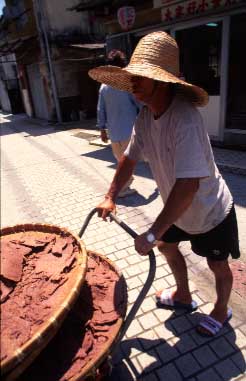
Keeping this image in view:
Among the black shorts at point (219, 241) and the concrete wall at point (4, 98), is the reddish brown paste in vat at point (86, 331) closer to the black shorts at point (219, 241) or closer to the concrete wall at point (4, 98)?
the black shorts at point (219, 241)

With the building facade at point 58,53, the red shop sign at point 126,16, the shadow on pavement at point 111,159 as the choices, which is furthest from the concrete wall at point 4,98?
the red shop sign at point 126,16

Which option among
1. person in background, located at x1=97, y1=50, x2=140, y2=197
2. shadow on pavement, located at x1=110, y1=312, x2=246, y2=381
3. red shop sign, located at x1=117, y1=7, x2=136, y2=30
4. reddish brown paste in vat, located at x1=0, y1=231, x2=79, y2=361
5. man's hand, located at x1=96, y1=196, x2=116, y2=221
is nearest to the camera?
reddish brown paste in vat, located at x1=0, y1=231, x2=79, y2=361

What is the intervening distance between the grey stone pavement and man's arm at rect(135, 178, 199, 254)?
0.73 m

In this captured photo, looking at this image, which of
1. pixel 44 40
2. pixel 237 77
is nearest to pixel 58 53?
pixel 44 40

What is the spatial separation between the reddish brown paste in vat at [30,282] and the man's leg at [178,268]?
2.77 feet

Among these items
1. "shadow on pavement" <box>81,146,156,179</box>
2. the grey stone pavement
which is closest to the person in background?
the grey stone pavement

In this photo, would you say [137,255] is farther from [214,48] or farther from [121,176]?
[214,48]

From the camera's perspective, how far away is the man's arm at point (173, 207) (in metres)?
1.55

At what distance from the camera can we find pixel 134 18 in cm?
699

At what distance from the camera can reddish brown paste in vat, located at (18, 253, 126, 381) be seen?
1.39m

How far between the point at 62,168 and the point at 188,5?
13.8 ft

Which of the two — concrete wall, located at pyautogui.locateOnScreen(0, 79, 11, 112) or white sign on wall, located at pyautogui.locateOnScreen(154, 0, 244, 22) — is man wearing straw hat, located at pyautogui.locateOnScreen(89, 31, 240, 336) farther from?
concrete wall, located at pyautogui.locateOnScreen(0, 79, 11, 112)

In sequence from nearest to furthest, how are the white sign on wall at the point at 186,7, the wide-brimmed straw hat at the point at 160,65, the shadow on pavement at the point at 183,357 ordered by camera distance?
the wide-brimmed straw hat at the point at 160,65 < the shadow on pavement at the point at 183,357 < the white sign on wall at the point at 186,7

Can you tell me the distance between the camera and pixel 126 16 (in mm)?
6871
